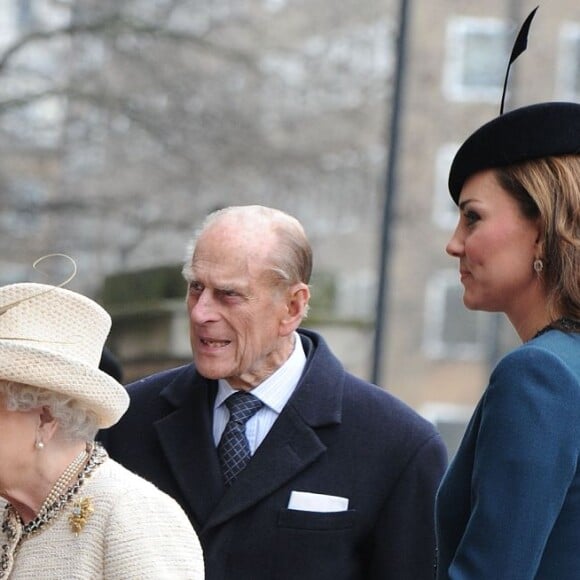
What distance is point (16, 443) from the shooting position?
10.5ft

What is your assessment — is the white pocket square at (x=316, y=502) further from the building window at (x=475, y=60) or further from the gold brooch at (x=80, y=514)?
the building window at (x=475, y=60)

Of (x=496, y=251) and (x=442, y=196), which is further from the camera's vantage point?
(x=442, y=196)

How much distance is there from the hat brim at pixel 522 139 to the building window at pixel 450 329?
76.6 feet

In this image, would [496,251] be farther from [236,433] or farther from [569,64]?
[569,64]

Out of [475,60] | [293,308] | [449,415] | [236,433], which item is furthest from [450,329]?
[236,433]

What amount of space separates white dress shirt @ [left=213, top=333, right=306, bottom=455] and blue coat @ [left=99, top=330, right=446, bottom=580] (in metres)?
0.03

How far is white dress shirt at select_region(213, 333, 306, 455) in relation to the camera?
13.5 feet

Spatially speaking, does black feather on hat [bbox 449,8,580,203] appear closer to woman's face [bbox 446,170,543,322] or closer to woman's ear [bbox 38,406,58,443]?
woman's face [bbox 446,170,543,322]

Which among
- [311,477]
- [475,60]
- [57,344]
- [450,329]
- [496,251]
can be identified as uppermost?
[496,251]

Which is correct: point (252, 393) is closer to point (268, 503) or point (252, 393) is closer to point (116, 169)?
point (268, 503)

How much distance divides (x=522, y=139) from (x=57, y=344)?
3.33 ft

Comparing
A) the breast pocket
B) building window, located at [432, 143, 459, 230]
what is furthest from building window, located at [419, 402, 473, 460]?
the breast pocket

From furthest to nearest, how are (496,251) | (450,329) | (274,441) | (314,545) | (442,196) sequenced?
(450,329) → (442,196) → (274,441) → (314,545) → (496,251)

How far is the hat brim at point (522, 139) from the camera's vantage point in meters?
2.98
